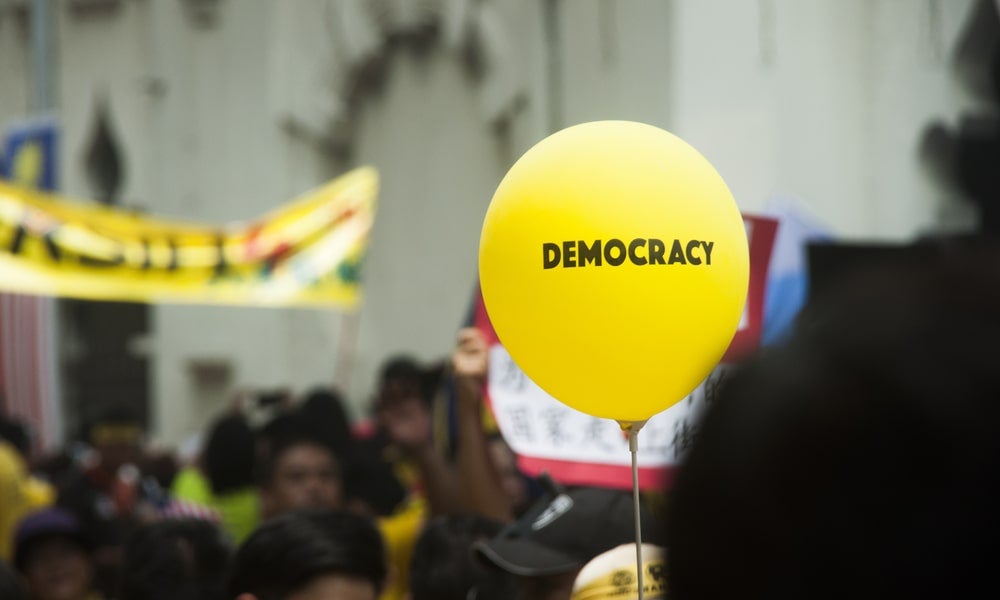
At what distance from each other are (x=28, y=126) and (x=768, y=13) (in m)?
5.73

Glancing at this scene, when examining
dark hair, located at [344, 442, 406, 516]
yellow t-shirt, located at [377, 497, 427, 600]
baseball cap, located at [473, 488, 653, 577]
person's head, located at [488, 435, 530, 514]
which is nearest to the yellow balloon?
baseball cap, located at [473, 488, 653, 577]

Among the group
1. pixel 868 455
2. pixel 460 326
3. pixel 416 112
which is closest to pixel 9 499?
pixel 868 455

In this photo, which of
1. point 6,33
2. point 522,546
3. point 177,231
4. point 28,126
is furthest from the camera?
point 6,33

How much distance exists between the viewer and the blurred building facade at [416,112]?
8719mm

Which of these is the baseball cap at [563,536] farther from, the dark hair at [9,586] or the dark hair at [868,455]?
the dark hair at [868,455]

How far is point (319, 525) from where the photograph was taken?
2.71 m

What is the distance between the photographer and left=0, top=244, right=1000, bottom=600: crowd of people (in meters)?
0.68

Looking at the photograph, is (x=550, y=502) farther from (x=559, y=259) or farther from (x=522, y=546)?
(x=559, y=259)

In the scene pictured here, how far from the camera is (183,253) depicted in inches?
274

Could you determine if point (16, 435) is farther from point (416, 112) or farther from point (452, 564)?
point (416, 112)

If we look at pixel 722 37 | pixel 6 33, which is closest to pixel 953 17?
pixel 722 37

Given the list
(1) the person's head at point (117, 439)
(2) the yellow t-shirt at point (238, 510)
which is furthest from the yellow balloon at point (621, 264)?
(1) the person's head at point (117, 439)

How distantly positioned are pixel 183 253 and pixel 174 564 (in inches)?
148

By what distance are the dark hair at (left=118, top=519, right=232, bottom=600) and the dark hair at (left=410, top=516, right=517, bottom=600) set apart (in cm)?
57
